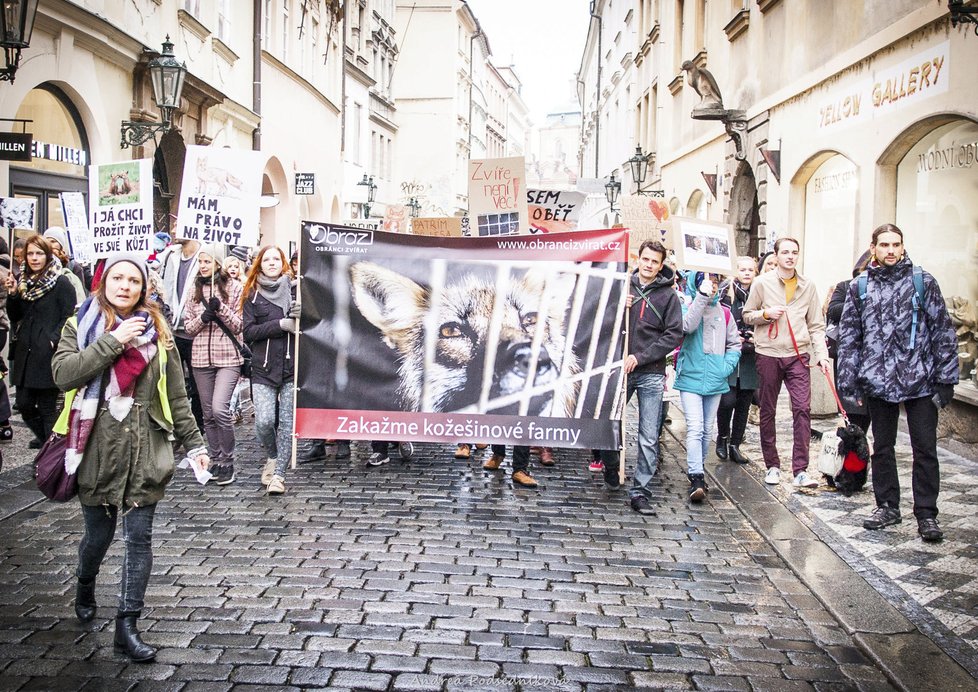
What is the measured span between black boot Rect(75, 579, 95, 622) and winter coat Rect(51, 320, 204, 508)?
19.5 inches

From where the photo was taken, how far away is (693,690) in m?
4.06

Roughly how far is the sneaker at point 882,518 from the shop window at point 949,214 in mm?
3490

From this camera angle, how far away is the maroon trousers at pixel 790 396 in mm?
8055

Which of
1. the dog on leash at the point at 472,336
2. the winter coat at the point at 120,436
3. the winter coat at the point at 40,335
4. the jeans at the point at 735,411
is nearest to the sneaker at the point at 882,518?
the dog on leash at the point at 472,336

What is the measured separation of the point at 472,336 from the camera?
26.1ft

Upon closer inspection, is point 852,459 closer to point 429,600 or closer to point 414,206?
point 429,600

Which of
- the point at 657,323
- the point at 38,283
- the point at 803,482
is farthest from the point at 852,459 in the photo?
the point at 38,283

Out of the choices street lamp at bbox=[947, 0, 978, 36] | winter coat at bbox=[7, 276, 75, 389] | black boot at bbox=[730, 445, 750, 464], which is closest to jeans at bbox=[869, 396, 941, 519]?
black boot at bbox=[730, 445, 750, 464]

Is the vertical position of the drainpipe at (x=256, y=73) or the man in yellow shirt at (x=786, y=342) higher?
the drainpipe at (x=256, y=73)

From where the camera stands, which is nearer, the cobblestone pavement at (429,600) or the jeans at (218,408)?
the cobblestone pavement at (429,600)

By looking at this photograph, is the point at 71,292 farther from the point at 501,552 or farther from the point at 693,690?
the point at 693,690

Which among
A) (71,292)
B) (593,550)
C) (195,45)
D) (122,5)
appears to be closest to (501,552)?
(593,550)

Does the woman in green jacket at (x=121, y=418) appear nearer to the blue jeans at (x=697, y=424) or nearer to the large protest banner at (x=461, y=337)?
the large protest banner at (x=461, y=337)

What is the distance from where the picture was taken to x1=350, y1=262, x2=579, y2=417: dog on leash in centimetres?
786
